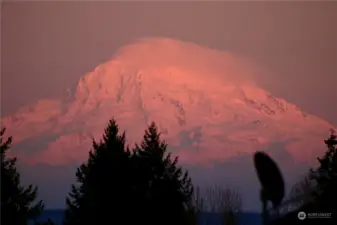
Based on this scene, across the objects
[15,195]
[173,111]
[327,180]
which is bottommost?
[15,195]

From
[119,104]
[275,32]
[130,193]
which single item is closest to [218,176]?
[130,193]

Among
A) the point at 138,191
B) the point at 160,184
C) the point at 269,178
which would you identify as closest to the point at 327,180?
the point at 269,178

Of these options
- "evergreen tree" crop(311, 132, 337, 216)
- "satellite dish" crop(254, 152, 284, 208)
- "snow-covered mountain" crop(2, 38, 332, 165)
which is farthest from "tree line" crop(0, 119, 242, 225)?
"evergreen tree" crop(311, 132, 337, 216)

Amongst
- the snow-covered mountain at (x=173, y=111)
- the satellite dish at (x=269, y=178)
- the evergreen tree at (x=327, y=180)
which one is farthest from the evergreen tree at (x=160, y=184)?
the evergreen tree at (x=327, y=180)

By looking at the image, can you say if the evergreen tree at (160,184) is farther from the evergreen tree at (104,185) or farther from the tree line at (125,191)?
the evergreen tree at (104,185)

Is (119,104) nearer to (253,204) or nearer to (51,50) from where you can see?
(51,50)

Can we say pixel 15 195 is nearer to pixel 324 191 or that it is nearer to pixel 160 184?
pixel 160 184
